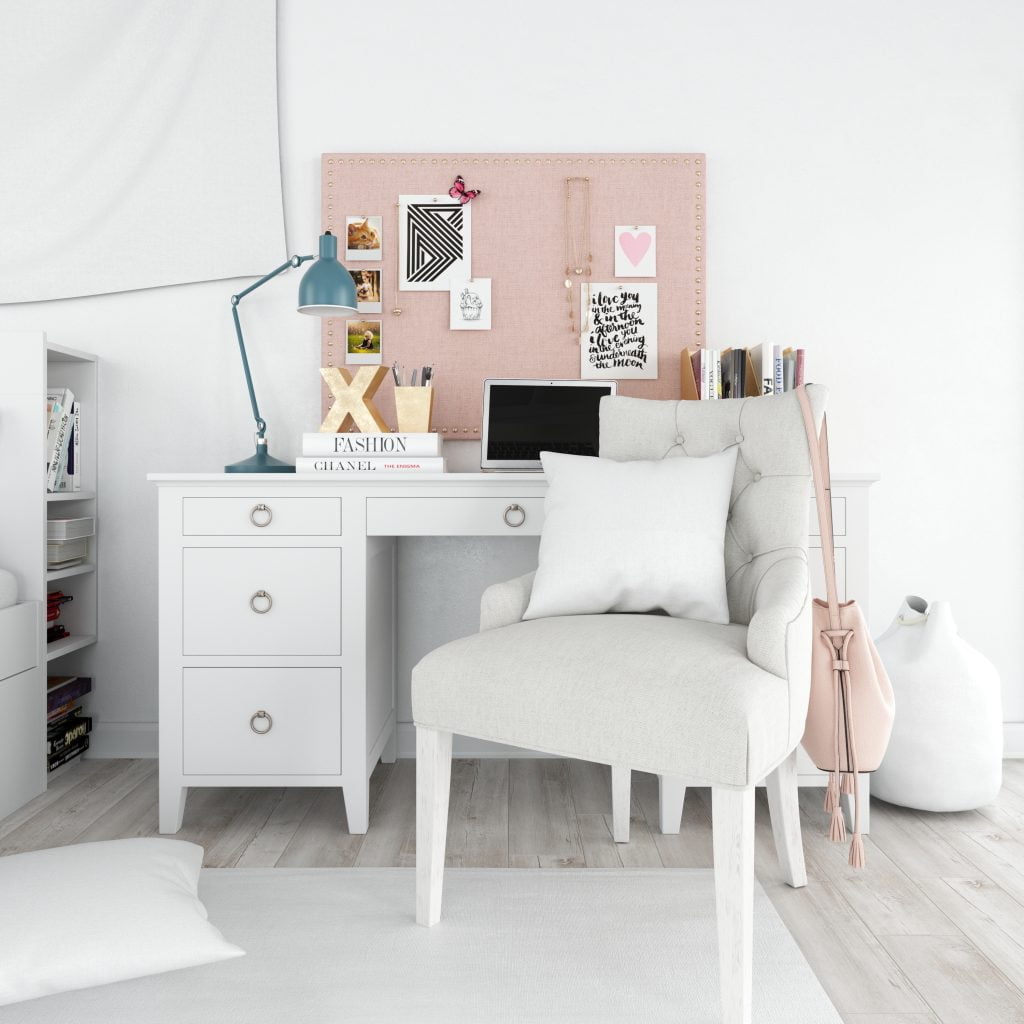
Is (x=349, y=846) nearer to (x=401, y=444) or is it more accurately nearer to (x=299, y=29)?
(x=401, y=444)

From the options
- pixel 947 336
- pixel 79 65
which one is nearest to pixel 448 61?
pixel 79 65

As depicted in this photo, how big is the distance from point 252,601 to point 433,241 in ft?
3.74

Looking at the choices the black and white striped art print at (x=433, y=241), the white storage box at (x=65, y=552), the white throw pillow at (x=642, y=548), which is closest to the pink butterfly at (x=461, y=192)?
the black and white striped art print at (x=433, y=241)

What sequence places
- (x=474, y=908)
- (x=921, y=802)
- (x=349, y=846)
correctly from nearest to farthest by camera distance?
1. (x=474, y=908)
2. (x=349, y=846)
3. (x=921, y=802)

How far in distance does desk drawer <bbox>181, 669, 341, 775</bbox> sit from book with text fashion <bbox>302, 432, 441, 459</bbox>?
54cm

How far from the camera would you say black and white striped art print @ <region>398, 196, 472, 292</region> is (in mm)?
2406

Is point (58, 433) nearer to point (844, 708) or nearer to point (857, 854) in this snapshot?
point (844, 708)

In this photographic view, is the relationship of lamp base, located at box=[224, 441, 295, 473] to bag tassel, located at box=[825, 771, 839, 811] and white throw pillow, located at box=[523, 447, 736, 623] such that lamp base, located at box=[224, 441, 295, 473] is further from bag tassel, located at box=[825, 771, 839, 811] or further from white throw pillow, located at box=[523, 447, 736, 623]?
bag tassel, located at box=[825, 771, 839, 811]

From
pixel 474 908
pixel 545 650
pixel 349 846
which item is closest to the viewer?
pixel 545 650

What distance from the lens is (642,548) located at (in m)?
1.55

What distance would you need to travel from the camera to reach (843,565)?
1.92 metres

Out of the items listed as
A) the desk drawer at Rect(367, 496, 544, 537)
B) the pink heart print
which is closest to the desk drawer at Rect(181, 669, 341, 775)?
the desk drawer at Rect(367, 496, 544, 537)

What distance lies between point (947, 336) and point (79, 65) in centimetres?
256

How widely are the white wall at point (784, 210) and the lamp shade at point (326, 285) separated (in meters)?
0.38
